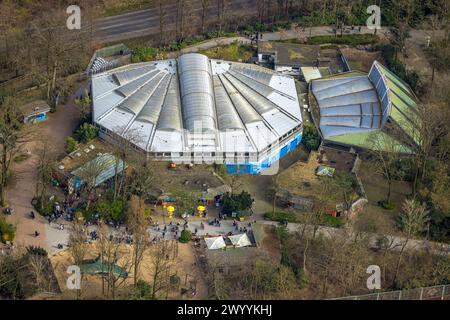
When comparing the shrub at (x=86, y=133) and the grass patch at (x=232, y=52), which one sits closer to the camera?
the shrub at (x=86, y=133)

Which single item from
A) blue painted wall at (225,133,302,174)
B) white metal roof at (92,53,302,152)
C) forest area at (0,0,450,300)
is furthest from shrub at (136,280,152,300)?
blue painted wall at (225,133,302,174)

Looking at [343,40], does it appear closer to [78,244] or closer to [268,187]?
[268,187]

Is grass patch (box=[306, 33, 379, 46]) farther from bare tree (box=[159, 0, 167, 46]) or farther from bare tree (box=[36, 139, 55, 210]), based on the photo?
bare tree (box=[36, 139, 55, 210])

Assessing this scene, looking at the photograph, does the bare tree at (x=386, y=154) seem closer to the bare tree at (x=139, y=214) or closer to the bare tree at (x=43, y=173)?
the bare tree at (x=139, y=214)

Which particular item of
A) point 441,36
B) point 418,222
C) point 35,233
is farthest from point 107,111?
point 441,36

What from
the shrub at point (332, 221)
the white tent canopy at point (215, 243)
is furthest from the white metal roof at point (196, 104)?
the white tent canopy at point (215, 243)

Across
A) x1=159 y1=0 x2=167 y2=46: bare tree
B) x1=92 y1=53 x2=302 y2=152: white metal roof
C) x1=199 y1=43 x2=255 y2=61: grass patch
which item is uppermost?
x1=159 y1=0 x2=167 y2=46: bare tree

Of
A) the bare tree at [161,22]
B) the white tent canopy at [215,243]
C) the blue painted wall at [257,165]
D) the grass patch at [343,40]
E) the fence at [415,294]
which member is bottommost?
the fence at [415,294]
